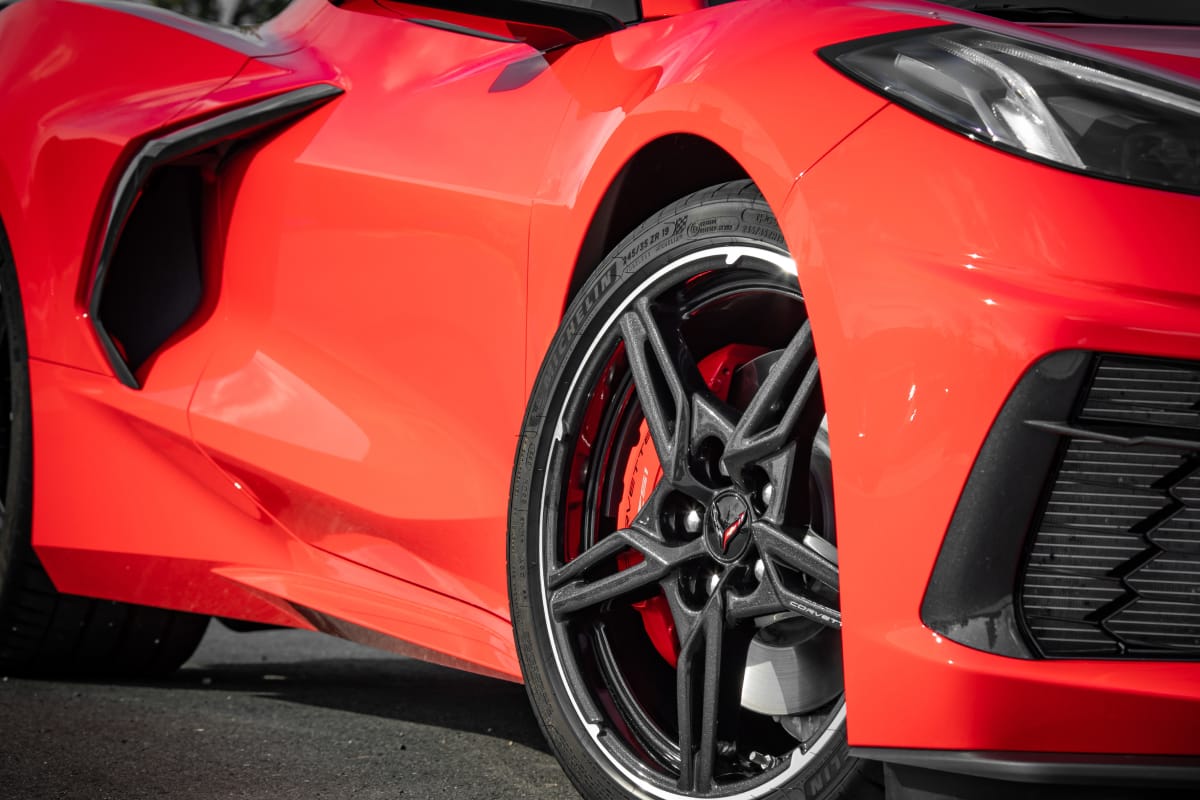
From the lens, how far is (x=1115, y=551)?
1546 millimetres

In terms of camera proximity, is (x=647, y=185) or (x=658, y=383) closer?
(x=658, y=383)

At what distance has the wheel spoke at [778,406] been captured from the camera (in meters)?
1.77

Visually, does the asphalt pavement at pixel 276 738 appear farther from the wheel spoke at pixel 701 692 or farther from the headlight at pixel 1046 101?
the headlight at pixel 1046 101

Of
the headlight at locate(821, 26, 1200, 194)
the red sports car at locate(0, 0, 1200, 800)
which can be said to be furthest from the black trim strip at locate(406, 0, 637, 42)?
the headlight at locate(821, 26, 1200, 194)

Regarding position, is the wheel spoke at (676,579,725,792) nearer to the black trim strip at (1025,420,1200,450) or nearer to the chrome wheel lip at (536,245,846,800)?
the chrome wheel lip at (536,245,846,800)

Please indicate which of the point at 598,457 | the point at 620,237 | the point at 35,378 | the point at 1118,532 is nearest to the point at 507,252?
the point at 620,237

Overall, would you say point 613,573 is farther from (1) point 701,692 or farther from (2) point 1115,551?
(2) point 1115,551

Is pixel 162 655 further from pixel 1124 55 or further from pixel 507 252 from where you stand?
pixel 1124 55

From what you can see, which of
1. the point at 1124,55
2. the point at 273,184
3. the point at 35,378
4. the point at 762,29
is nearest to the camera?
the point at 1124,55

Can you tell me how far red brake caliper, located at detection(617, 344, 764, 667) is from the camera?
2.07 m

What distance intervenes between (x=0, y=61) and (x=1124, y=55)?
236 cm

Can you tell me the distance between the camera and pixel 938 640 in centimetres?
153

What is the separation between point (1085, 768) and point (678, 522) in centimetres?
68

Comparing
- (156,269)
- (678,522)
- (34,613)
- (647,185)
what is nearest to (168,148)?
(156,269)
